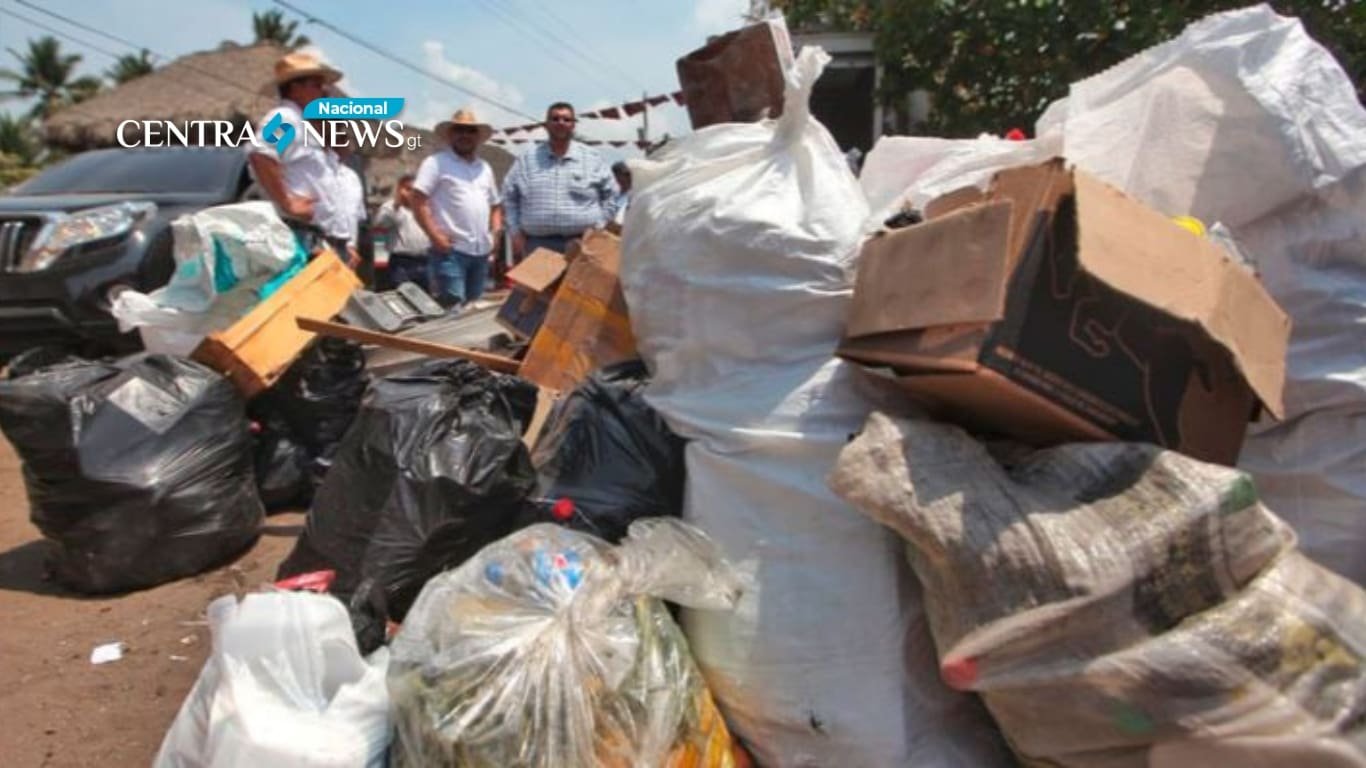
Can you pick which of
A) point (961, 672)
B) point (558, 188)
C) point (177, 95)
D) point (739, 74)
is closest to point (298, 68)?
point (558, 188)

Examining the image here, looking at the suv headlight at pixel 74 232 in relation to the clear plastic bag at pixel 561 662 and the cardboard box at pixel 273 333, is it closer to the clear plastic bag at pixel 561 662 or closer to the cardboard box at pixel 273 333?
the cardboard box at pixel 273 333

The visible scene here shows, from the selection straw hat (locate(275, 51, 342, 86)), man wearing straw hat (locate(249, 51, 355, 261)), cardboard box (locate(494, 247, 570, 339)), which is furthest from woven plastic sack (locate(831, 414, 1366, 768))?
straw hat (locate(275, 51, 342, 86))

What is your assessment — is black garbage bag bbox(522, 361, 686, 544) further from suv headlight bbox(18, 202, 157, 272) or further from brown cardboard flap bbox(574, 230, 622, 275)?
suv headlight bbox(18, 202, 157, 272)

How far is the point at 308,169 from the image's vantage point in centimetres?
413

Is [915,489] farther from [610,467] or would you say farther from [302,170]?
[302,170]

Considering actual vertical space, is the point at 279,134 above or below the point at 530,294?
above

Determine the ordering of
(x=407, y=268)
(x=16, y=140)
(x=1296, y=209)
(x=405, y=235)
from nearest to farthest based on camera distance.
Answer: (x=1296, y=209) < (x=407, y=268) < (x=405, y=235) < (x=16, y=140)

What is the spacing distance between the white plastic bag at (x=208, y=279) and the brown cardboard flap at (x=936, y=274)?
7.78ft

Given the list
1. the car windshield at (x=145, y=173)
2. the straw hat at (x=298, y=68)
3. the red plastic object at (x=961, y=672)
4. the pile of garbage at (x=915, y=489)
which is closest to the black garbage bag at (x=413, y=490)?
the pile of garbage at (x=915, y=489)

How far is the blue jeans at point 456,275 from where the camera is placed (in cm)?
517

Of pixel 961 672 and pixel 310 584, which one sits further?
pixel 310 584

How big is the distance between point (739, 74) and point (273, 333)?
Result: 164 cm

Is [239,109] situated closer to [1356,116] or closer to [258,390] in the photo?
[258,390]

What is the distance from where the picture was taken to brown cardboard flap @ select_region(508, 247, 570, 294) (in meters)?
3.28
